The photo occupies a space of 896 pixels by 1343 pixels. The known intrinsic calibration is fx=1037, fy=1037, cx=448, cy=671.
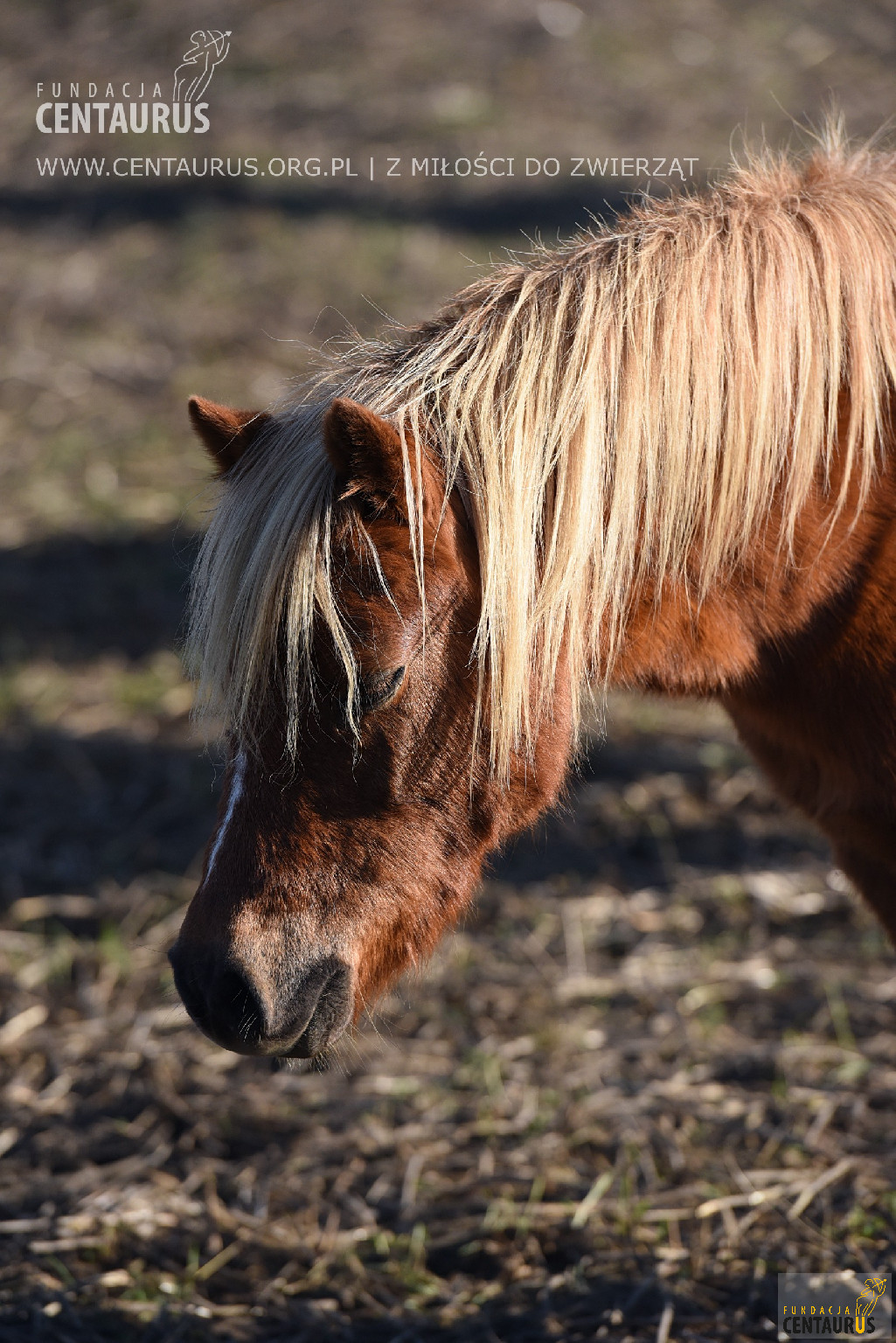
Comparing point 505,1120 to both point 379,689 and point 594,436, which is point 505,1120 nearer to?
point 379,689

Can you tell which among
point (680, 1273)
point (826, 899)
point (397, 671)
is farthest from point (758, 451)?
point (826, 899)

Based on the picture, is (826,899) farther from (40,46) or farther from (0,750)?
(40,46)

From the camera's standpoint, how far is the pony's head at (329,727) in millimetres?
1629

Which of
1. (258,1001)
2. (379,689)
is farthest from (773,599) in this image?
(258,1001)

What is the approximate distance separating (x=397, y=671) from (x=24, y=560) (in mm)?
4591

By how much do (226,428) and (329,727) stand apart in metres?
0.58

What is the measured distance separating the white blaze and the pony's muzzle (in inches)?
6.1

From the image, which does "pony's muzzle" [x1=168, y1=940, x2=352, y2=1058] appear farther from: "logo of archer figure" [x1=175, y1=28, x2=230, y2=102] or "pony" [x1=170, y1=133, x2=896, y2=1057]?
"logo of archer figure" [x1=175, y1=28, x2=230, y2=102]

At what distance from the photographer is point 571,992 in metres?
3.35

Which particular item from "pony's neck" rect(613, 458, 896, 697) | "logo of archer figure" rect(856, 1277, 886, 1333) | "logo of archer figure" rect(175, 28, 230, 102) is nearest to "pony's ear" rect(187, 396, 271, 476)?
"pony's neck" rect(613, 458, 896, 697)

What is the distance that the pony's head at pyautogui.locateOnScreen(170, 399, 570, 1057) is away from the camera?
1629 mm

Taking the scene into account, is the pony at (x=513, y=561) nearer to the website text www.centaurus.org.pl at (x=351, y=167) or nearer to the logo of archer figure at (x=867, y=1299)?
the logo of archer figure at (x=867, y=1299)

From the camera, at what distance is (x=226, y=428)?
183cm

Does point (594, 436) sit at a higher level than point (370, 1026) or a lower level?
higher
